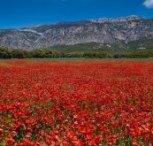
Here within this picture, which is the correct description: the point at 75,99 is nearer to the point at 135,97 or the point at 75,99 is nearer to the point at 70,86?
the point at 135,97

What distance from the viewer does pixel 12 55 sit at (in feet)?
365

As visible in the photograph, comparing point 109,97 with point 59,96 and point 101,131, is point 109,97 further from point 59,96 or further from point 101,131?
point 101,131

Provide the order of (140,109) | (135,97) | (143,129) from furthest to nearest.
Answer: (135,97) < (140,109) < (143,129)

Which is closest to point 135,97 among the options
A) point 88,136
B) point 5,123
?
point 5,123

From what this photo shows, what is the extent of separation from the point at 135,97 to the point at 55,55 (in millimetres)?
109266

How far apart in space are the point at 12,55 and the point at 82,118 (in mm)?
102778

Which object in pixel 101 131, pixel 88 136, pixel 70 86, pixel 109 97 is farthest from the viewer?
pixel 70 86

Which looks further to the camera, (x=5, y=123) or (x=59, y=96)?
(x=59, y=96)

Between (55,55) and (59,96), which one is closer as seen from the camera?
(59,96)

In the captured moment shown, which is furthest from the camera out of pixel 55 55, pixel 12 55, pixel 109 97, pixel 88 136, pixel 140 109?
pixel 55 55

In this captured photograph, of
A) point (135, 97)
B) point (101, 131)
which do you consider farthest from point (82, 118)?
point (135, 97)

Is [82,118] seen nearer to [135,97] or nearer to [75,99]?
[75,99]

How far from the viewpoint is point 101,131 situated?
30.4ft

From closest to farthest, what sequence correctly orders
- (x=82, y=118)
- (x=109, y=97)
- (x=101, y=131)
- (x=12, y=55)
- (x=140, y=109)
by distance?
(x=101, y=131) → (x=82, y=118) → (x=140, y=109) → (x=109, y=97) → (x=12, y=55)
